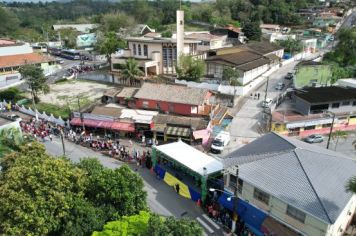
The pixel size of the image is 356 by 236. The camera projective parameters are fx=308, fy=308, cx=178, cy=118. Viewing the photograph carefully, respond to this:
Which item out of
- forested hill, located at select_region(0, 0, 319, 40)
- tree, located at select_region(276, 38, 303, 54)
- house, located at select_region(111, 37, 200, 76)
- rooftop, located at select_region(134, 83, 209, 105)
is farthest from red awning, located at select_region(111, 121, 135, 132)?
forested hill, located at select_region(0, 0, 319, 40)

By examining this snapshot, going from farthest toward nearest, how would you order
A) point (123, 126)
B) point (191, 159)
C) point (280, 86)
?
point (280, 86)
point (123, 126)
point (191, 159)

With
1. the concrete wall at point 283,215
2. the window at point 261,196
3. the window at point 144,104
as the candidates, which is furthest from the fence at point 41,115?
the window at point 261,196

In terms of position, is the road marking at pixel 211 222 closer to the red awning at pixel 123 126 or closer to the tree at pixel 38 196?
the tree at pixel 38 196

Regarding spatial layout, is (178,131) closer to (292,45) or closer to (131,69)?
(131,69)

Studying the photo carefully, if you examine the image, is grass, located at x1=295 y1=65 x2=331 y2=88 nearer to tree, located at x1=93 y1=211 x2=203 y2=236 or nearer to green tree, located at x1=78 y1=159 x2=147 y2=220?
green tree, located at x1=78 y1=159 x2=147 y2=220

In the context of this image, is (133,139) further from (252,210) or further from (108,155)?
(252,210)

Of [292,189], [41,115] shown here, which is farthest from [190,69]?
[292,189]
